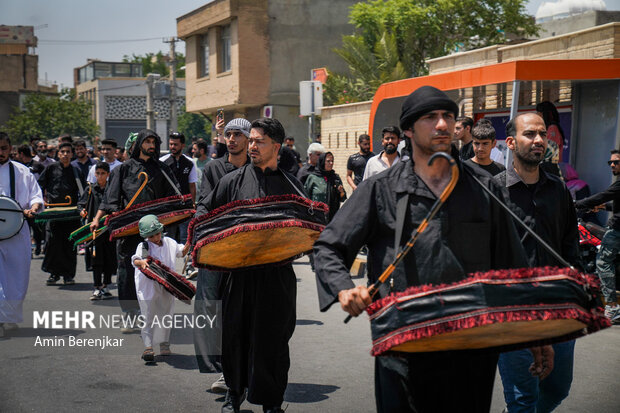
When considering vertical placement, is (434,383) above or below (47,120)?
below

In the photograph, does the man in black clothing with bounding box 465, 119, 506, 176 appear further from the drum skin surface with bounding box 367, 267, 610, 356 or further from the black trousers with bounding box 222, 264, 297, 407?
the drum skin surface with bounding box 367, 267, 610, 356

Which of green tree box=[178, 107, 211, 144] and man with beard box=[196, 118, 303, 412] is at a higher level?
green tree box=[178, 107, 211, 144]

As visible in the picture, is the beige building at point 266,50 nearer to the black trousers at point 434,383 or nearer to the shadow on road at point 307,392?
the shadow on road at point 307,392

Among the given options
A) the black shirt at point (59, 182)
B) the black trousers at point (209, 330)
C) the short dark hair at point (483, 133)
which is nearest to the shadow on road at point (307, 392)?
the black trousers at point (209, 330)

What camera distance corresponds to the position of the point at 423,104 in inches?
134

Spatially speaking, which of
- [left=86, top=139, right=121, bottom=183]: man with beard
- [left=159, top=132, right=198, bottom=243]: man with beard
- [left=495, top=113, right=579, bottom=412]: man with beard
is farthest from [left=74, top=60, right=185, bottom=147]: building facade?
A: [left=495, top=113, right=579, bottom=412]: man with beard

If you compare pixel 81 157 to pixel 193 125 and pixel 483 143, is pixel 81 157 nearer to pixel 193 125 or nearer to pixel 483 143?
pixel 483 143

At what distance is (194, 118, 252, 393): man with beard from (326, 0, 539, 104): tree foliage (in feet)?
77.2

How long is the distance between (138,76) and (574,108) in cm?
9190

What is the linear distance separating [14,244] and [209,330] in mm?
3499

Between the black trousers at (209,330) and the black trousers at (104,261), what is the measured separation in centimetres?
453

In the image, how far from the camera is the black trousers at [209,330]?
6295 mm

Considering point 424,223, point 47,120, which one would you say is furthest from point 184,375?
point 47,120

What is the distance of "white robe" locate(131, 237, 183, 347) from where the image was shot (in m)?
7.54
